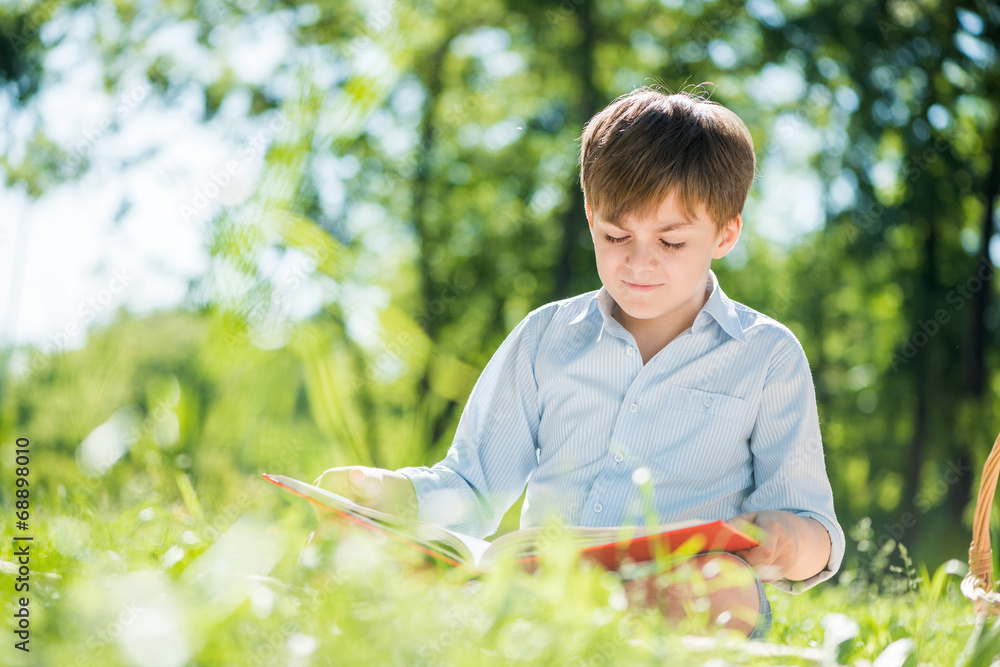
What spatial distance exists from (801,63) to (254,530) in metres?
6.97

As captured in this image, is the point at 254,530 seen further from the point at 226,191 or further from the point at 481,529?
the point at 481,529

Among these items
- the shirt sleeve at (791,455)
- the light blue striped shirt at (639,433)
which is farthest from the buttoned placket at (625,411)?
the shirt sleeve at (791,455)

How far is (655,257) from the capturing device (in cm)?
147

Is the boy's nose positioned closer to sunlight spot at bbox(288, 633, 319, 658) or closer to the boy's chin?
the boy's chin

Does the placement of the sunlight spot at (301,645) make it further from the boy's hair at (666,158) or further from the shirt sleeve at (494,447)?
the boy's hair at (666,158)

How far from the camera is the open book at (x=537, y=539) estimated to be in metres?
0.96

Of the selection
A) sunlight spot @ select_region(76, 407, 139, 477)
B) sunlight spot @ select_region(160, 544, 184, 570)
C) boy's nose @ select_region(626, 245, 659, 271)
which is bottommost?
sunlight spot @ select_region(160, 544, 184, 570)

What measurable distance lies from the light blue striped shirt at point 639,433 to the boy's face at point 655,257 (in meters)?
0.12

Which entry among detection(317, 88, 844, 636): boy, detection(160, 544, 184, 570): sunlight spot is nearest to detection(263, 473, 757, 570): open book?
detection(160, 544, 184, 570): sunlight spot

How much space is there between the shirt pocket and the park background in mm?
321

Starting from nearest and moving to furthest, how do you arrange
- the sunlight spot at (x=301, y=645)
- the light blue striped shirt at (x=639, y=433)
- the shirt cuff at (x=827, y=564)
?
the sunlight spot at (x=301, y=645) < the shirt cuff at (x=827, y=564) < the light blue striped shirt at (x=639, y=433)

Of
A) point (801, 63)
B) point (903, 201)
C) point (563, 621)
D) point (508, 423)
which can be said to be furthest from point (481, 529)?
point (801, 63)

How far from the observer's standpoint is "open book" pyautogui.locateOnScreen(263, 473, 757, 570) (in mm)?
964

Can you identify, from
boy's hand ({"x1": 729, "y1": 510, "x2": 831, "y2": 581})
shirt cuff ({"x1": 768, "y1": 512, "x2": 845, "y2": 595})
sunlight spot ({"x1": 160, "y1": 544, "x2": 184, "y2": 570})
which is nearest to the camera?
sunlight spot ({"x1": 160, "y1": 544, "x2": 184, "y2": 570})
